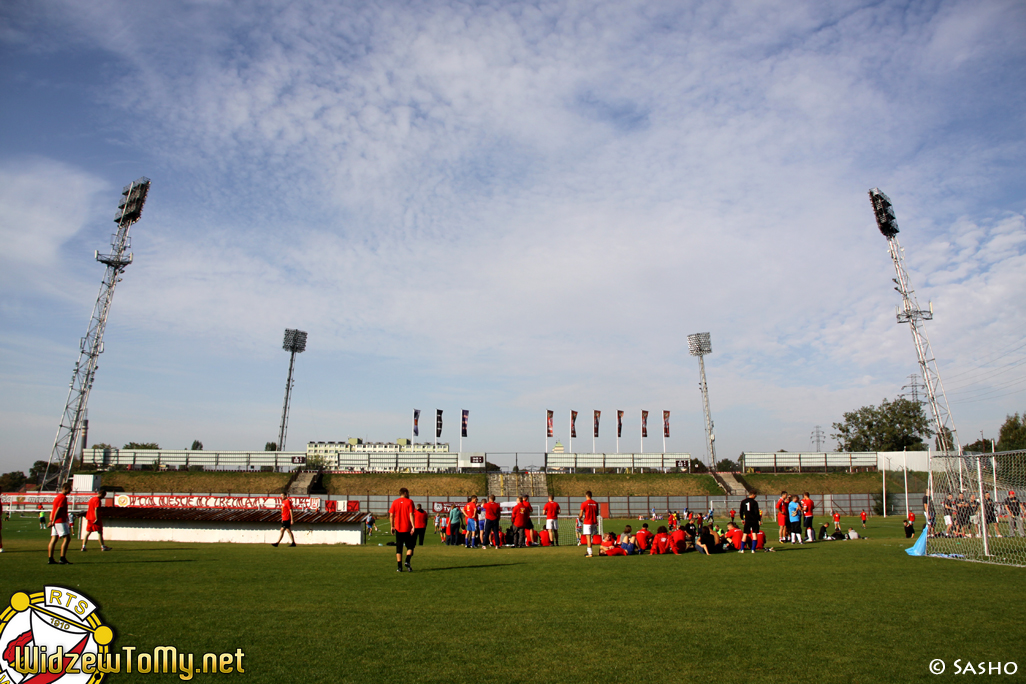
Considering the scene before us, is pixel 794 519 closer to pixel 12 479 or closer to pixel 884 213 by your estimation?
pixel 884 213

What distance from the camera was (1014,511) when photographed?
625 inches

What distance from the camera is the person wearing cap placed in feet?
50.6

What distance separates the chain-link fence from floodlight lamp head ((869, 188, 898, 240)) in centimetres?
5188

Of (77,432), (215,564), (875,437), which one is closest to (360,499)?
(77,432)

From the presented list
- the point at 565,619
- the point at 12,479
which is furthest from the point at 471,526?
the point at 12,479

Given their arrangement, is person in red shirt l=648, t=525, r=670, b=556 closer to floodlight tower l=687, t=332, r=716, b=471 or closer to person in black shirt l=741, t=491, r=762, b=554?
person in black shirt l=741, t=491, r=762, b=554

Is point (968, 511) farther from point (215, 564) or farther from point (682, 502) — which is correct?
point (682, 502)

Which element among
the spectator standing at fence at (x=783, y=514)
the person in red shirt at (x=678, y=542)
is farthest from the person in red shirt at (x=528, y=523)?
the spectator standing at fence at (x=783, y=514)

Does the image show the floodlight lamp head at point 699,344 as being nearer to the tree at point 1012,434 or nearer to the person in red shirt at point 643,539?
the tree at point 1012,434

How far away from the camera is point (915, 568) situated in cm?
1213

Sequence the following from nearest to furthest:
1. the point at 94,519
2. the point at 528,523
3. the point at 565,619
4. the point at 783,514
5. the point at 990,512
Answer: the point at 565,619, the point at 94,519, the point at 990,512, the point at 528,523, the point at 783,514

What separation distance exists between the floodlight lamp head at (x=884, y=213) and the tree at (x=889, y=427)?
131ft

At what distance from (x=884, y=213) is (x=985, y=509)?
54.2m

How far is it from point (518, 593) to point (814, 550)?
39.3 feet
